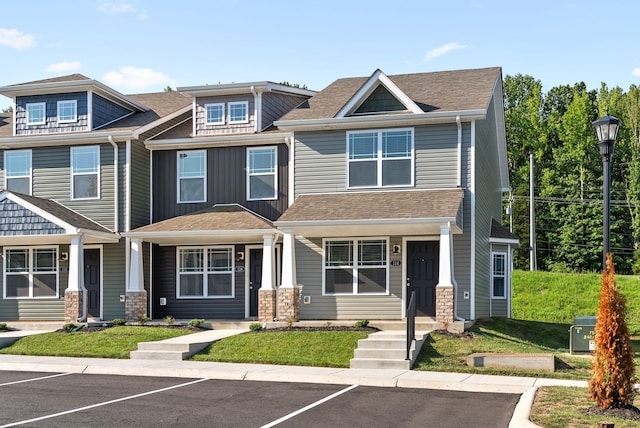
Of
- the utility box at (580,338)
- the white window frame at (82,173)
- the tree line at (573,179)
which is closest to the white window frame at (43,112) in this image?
the white window frame at (82,173)

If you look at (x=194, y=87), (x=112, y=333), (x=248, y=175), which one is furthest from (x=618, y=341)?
(x=194, y=87)

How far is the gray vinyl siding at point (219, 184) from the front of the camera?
948 inches

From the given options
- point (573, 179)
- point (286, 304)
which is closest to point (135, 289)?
point (286, 304)

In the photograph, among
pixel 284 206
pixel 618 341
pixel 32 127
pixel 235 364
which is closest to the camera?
pixel 618 341

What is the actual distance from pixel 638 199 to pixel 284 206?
38.7m

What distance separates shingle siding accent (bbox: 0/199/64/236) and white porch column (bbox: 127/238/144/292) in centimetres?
210

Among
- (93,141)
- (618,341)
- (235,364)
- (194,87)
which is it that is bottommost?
(235,364)

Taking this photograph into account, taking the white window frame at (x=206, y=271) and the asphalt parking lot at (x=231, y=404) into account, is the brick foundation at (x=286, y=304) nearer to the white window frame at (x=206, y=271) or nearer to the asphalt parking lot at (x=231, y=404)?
the white window frame at (x=206, y=271)

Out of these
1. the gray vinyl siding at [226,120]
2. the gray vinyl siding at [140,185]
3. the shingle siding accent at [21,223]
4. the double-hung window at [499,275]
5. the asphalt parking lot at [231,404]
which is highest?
the gray vinyl siding at [226,120]

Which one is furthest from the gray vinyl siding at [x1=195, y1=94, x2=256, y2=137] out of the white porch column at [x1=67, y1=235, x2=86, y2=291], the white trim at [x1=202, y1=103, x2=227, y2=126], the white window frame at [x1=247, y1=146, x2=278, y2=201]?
the white porch column at [x1=67, y1=235, x2=86, y2=291]

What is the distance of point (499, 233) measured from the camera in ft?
86.5

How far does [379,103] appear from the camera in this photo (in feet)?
75.0

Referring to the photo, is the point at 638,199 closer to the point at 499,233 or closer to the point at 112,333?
the point at 499,233

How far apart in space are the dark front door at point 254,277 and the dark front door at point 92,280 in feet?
15.3
